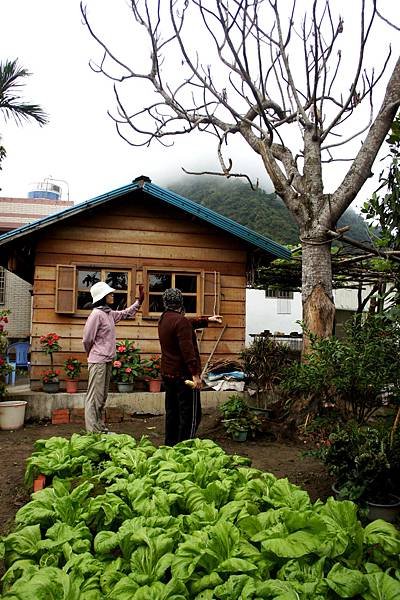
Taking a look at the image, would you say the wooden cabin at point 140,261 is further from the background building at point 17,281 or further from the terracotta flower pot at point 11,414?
the background building at point 17,281

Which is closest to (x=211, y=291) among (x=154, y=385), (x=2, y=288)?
(x=154, y=385)

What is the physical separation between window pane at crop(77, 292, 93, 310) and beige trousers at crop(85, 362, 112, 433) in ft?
9.99

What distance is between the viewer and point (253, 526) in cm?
317

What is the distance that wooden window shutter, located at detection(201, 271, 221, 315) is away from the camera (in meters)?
10.3

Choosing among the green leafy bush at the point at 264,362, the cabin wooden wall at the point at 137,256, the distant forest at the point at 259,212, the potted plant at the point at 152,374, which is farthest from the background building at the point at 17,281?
the distant forest at the point at 259,212

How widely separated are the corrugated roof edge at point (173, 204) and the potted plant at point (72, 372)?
7.80 ft

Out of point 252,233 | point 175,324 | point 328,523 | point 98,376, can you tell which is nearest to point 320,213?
point 252,233

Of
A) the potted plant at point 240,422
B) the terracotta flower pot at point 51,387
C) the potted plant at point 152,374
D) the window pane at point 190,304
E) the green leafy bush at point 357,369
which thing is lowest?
the potted plant at point 240,422

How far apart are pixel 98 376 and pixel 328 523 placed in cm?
457

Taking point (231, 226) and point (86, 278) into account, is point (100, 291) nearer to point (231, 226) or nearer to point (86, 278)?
point (86, 278)

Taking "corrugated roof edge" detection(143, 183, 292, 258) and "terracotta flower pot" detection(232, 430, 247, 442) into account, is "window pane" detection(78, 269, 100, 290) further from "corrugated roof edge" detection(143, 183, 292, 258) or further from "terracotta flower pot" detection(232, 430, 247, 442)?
"terracotta flower pot" detection(232, 430, 247, 442)

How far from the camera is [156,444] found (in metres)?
7.62

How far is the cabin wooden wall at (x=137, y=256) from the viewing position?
993 centimetres

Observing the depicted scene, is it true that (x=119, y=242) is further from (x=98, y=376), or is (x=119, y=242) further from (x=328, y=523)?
(x=328, y=523)
